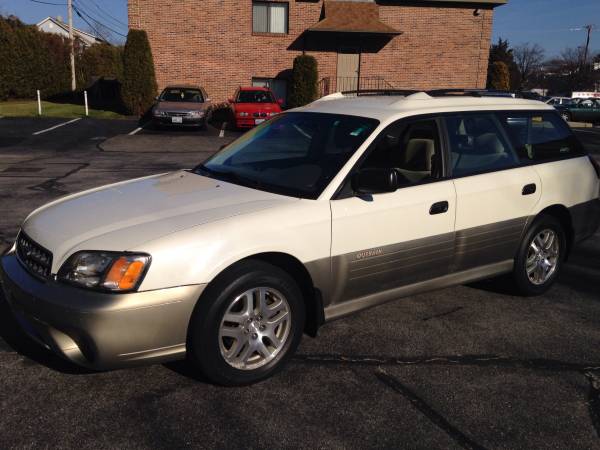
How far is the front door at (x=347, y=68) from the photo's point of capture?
1030 inches

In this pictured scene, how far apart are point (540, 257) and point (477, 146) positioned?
1251 mm

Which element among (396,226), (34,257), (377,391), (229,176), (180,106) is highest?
(229,176)

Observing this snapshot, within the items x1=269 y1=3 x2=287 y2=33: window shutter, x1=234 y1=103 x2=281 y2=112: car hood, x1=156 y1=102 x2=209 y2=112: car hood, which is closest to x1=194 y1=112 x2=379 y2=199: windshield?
x1=234 y1=103 x2=281 y2=112: car hood

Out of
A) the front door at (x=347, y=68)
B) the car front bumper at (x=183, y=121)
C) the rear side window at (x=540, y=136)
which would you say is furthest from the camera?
the front door at (x=347, y=68)

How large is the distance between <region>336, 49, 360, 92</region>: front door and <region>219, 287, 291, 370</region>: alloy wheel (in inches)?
934

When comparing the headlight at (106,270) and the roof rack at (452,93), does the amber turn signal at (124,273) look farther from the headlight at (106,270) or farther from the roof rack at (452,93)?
the roof rack at (452,93)

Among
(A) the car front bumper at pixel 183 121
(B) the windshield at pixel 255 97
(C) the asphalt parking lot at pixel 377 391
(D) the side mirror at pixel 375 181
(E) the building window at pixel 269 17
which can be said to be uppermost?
(E) the building window at pixel 269 17

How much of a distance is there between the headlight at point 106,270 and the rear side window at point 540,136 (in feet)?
10.7

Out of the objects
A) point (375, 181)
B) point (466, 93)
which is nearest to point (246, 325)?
point (375, 181)

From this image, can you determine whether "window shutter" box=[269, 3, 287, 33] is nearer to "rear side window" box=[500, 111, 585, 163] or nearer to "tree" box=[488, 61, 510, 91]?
"tree" box=[488, 61, 510, 91]

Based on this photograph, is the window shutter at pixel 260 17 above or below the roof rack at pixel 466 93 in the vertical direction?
above

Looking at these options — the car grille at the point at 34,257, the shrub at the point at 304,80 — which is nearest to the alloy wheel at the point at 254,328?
the car grille at the point at 34,257

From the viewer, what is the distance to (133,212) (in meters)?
3.48

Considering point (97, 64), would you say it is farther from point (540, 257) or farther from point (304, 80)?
point (540, 257)
